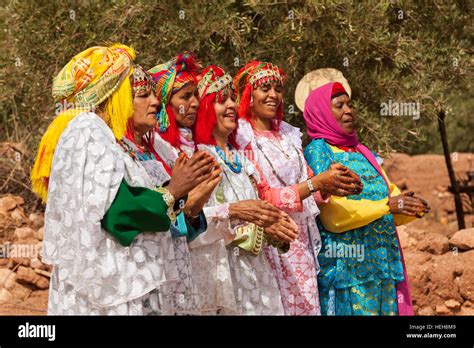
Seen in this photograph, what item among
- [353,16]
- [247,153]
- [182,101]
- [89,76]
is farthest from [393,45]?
[89,76]

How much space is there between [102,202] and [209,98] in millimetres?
1636

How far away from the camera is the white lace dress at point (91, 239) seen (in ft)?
12.7

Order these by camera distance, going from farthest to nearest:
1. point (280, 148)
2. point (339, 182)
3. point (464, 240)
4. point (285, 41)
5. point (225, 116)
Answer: point (464, 240)
point (285, 41)
point (280, 148)
point (225, 116)
point (339, 182)

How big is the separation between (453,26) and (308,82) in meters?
2.42

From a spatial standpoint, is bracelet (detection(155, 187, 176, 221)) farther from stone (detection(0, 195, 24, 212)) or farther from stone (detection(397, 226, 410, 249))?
stone (detection(0, 195, 24, 212))

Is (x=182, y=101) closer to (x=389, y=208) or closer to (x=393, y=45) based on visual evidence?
(x=389, y=208)

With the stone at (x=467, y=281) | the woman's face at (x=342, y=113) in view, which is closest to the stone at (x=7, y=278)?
the woman's face at (x=342, y=113)

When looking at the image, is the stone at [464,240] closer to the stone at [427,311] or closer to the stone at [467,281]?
the stone at [467,281]

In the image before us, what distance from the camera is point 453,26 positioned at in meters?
8.50

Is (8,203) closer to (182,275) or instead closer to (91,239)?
(182,275)

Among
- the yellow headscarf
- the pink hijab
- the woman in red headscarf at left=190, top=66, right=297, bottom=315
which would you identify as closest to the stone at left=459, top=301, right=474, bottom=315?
the pink hijab

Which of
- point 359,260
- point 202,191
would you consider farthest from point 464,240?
point 202,191

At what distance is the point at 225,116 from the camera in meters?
5.35

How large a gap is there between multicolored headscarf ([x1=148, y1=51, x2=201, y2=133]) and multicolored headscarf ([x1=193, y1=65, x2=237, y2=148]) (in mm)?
125
